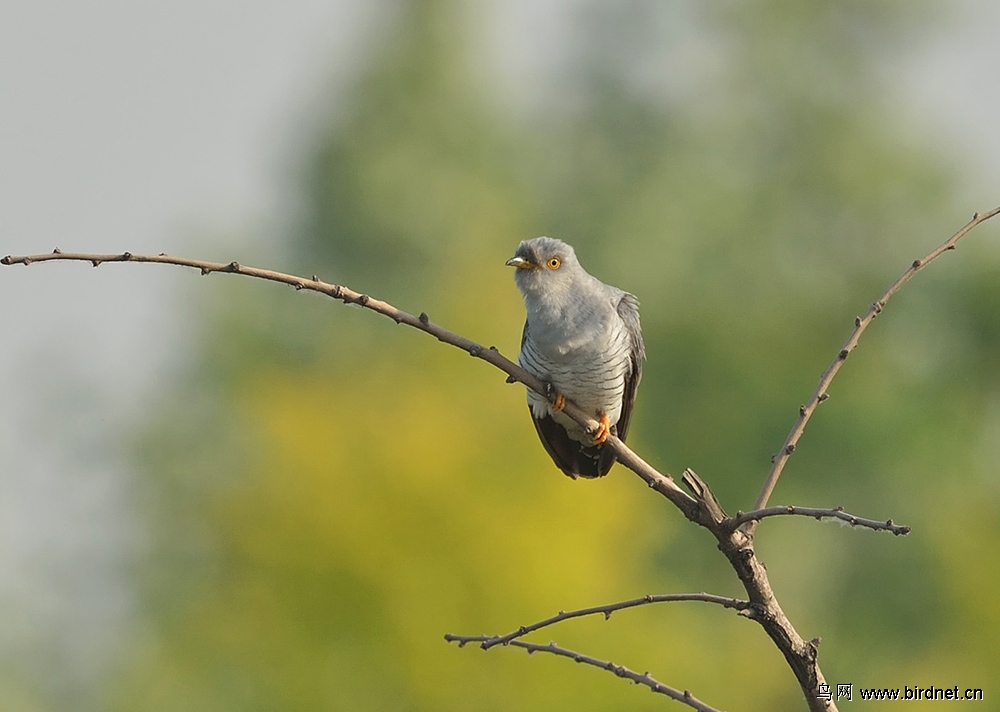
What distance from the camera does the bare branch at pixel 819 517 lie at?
224 cm

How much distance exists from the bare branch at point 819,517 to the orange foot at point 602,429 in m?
1.66

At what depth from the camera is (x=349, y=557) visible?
37.4 ft

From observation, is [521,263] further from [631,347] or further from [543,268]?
[631,347]

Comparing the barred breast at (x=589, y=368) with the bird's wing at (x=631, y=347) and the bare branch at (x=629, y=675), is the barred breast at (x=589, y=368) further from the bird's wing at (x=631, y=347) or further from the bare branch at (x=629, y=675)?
the bare branch at (x=629, y=675)

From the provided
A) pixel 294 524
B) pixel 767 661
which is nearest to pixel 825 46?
pixel 767 661

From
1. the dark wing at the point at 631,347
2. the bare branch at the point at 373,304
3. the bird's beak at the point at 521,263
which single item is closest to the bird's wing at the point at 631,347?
the dark wing at the point at 631,347

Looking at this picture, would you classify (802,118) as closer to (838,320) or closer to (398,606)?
(838,320)

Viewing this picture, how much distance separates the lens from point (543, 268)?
16.2 ft

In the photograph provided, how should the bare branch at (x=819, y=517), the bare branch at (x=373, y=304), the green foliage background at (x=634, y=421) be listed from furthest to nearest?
the green foliage background at (x=634, y=421) < the bare branch at (x=373, y=304) < the bare branch at (x=819, y=517)

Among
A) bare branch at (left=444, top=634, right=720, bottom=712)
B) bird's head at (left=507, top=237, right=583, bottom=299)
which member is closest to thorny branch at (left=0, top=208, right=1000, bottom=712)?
bare branch at (left=444, top=634, right=720, bottom=712)

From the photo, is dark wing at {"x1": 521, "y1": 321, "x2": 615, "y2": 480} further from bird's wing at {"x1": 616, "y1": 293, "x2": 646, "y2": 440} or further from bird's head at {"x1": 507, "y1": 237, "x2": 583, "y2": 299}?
bird's head at {"x1": 507, "y1": 237, "x2": 583, "y2": 299}

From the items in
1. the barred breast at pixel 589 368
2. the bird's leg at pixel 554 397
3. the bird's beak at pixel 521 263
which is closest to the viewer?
the bird's leg at pixel 554 397

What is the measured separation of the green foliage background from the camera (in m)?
11.5

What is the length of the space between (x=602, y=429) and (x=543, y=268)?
2.22 ft
